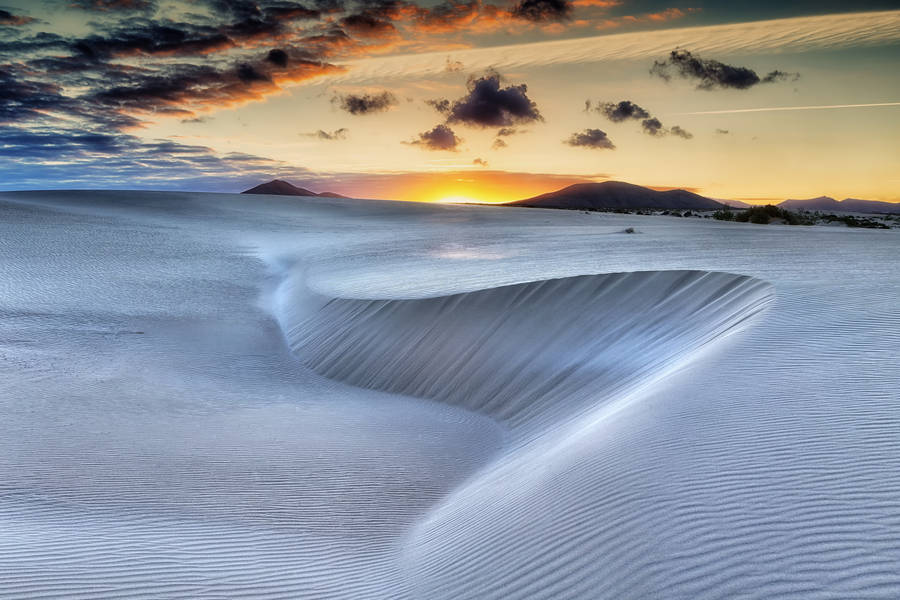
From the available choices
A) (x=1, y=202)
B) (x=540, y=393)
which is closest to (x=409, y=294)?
(x=540, y=393)

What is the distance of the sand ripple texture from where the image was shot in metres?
3.14

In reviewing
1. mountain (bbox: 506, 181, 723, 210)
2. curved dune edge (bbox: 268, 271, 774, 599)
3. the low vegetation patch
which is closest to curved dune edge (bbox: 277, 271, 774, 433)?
curved dune edge (bbox: 268, 271, 774, 599)

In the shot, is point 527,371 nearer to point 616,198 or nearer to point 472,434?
point 472,434

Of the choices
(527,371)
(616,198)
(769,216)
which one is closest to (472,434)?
(527,371)

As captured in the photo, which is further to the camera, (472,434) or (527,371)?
(527,371)

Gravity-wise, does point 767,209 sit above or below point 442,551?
above

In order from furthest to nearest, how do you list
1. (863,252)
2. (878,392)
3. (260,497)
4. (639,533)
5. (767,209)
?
(767,209) → (863,252) → (260,497) → (878,392) → (639,533)

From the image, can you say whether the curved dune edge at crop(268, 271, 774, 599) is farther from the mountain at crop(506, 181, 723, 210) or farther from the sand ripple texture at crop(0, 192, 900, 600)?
the mountain at crop(506, 181, 723, 210)

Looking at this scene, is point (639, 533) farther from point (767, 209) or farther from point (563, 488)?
point (767, 209)

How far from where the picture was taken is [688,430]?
4234 millimetres

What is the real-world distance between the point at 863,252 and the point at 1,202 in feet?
144

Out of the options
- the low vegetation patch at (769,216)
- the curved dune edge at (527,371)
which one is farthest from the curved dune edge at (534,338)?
the low vegetation patch at (769,216)

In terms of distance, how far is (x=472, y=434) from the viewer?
7.86 m

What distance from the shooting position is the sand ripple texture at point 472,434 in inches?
124
